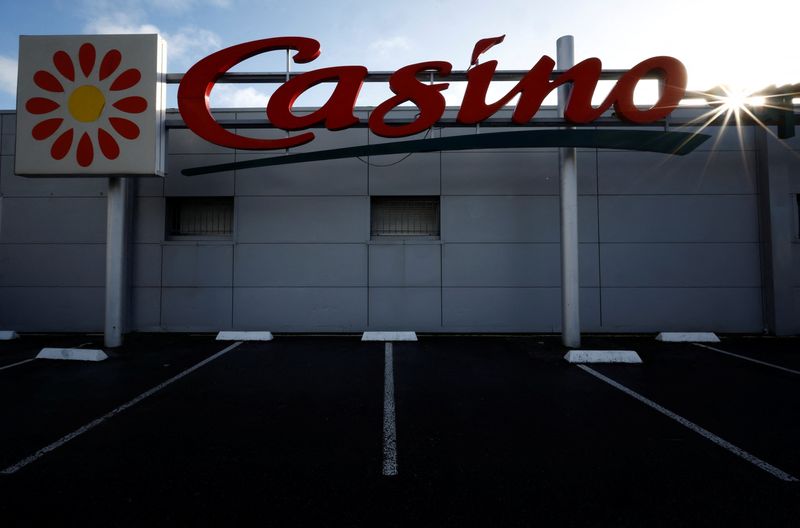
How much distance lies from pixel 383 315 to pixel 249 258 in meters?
3.54

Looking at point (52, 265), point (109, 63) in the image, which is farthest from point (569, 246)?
point (52, 265)

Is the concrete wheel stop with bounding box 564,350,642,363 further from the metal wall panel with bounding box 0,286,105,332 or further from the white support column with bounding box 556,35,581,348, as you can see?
the metal wall panel with bounding box 0,286,105,332

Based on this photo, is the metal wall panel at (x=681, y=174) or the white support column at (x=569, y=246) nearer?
the white support column at (x=569, y=246)

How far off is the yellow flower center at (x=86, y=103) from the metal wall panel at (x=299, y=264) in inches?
145

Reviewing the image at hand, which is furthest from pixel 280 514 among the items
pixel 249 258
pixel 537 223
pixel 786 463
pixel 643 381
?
pixel 537 223

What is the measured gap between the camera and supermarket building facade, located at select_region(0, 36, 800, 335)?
898cm

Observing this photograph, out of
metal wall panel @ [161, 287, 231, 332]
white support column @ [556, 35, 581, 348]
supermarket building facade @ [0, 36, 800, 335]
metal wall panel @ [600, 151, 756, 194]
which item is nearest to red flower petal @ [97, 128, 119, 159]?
supermarket building facade @ [0, 36, 800, 335]

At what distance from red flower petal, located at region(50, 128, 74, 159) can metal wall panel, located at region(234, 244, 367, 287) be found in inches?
142

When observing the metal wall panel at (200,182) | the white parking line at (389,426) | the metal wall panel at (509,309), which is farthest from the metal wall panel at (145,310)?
the metal wall panel at (509,309)

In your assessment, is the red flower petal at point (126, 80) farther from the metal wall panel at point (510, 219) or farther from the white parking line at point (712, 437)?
the white parking line at point (712, 437)

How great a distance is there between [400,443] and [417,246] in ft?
19.3

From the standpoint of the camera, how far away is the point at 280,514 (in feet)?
8.43

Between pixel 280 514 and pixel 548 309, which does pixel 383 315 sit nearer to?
pixel 548 309

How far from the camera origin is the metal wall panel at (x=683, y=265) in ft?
29.5
